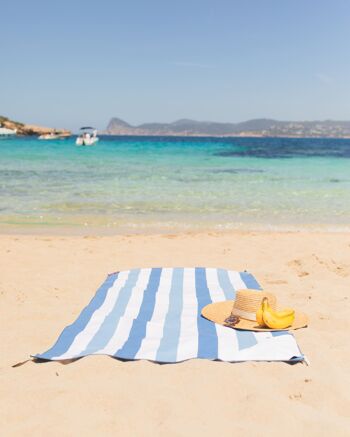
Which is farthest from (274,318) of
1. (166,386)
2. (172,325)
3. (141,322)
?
(166,386)

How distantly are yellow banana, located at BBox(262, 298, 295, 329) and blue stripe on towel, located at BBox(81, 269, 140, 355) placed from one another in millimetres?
1287

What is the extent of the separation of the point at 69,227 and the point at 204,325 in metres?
6.59

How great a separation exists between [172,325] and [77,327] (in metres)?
0.83

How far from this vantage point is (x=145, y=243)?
891 centimetres

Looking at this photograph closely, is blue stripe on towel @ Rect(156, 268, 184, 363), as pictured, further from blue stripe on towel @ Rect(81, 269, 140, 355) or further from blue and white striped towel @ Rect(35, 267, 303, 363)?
blue stripe on towel @ Rect(81, 269, 140, 355)

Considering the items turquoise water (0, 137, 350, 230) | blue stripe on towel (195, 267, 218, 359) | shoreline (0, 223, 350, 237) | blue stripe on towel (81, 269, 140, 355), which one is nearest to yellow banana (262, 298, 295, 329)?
blue stripe on towel (195, 267, 218, 359)

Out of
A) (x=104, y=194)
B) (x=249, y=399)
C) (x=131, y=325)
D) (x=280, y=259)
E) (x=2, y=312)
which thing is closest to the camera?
(x=249, y=399)

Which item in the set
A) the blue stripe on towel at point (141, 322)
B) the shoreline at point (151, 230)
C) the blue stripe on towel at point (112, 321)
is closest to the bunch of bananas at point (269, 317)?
the blue stripe on towel at point (141, 322)

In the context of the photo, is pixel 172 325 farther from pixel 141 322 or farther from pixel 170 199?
pixel 170 199

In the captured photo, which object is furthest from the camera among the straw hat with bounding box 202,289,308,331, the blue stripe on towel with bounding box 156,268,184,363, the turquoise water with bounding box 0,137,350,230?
the turquoise water with bounding box 0,137,350,230

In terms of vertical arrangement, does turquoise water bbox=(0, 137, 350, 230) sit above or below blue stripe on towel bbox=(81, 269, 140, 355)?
below

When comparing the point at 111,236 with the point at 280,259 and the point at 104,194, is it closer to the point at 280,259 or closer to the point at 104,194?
the point at 280,259

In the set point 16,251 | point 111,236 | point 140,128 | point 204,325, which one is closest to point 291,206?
point 111,236

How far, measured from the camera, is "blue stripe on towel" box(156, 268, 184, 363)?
391 cm
